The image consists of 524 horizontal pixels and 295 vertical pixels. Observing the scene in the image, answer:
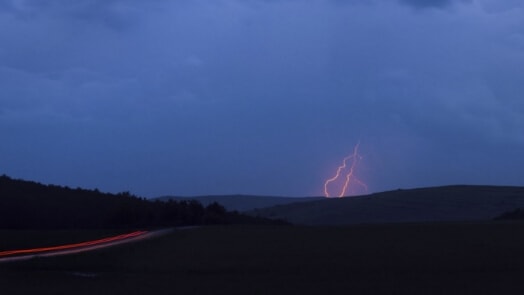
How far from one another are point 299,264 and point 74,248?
11138mm

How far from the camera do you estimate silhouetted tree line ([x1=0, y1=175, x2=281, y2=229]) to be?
6191cm

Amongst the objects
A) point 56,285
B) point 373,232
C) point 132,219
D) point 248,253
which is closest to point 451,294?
point 56,285

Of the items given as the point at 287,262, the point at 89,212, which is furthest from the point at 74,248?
the point at 89,212

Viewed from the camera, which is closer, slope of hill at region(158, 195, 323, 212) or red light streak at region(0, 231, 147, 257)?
red light streak at region(0, 231, 147, 257)

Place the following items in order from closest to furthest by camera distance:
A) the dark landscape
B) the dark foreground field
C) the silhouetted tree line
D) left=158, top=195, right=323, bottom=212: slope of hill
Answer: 1. the dark foreground field
2. the dark landscape
3. the silhouetted tree line
4. left=158, top=195, right=323, bottom=212: slope of hill

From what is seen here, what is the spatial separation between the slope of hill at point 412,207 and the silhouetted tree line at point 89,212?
1458 cm

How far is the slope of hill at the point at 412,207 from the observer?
266 ft

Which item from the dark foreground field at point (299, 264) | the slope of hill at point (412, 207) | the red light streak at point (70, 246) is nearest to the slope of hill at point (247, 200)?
the slope of hill at point (412, 207)

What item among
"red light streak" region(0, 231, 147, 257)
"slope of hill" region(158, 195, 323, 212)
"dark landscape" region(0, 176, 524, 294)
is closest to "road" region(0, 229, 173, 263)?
"red light streak" region(0, 231, 147, 257)

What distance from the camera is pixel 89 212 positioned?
219 ft

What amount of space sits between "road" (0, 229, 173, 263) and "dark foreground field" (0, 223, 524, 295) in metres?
1.27

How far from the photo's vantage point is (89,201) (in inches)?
2793

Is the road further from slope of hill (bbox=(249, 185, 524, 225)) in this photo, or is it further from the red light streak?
slope of hill (bbox=(249, 185, 524, 225))

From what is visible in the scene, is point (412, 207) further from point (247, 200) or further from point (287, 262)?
point (247, 200)
